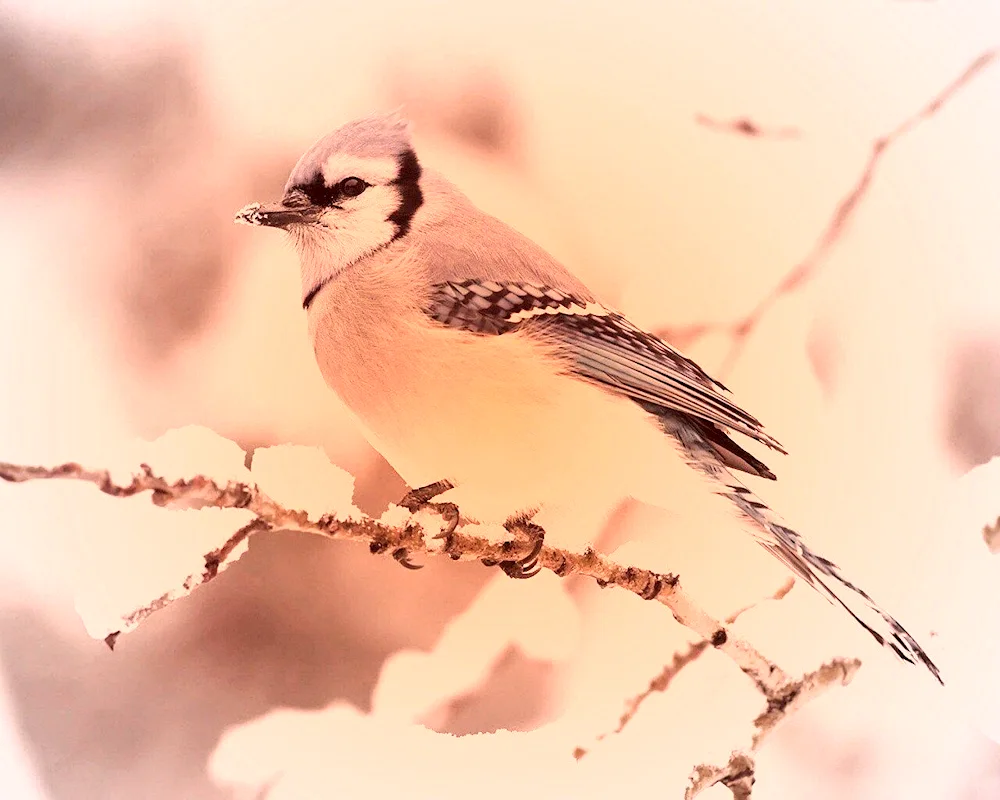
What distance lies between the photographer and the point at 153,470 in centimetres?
73

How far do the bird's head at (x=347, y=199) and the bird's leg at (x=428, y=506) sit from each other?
0.23 meters

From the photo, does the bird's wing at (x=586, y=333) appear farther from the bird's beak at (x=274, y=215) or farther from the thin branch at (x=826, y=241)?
the bird's beak at (x=274, y=215)

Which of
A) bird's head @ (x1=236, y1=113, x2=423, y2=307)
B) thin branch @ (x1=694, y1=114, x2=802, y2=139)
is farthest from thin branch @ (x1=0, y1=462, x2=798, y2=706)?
thin branch @ (x1=694, y1=114, x2=802, y2=139)

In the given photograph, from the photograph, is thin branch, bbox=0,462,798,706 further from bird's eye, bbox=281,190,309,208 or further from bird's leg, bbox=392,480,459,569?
bird's eye, bbox=281,190,309,208

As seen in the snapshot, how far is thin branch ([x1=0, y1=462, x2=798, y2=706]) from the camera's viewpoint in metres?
0.73

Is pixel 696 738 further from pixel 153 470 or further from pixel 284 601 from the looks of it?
pixel 153 470

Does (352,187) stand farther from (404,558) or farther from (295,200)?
(404,558)

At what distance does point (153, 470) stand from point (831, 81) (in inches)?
32.4

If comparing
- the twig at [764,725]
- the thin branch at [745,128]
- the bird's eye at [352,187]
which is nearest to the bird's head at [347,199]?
the bird's eye at [352,187]

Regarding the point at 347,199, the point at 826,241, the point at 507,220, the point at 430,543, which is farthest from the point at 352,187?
the point at 826,241

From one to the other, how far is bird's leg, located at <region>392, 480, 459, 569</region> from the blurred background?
0.06ft

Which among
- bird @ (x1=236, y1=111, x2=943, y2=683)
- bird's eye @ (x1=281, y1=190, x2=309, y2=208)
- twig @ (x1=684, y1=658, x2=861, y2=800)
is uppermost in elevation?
bird's eye @ (x1=281, y1=190, x2=309, y2=208)

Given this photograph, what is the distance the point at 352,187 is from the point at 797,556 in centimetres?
62

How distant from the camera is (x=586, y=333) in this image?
30.6 inches
